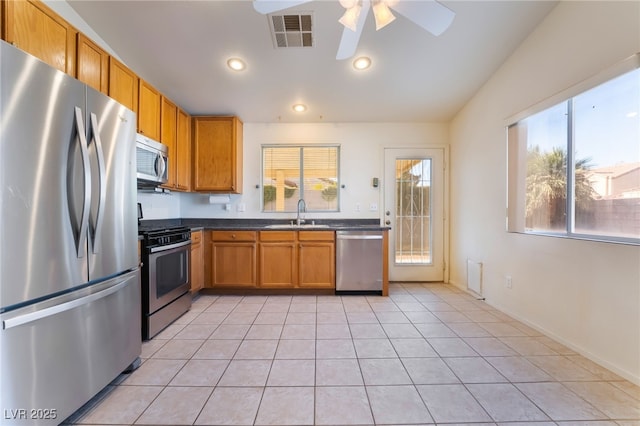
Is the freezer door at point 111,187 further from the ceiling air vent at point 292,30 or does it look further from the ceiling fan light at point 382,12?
the ceiling fan light at point 382,12

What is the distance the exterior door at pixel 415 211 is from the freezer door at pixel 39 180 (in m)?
3.47

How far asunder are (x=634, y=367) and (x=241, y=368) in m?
2.56

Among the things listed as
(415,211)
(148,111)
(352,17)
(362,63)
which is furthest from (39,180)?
(415,211)

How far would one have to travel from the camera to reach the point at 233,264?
337 centimetres

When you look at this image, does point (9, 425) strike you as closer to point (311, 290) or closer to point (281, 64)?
point (311, 290)

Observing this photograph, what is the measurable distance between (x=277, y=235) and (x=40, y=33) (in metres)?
2.56

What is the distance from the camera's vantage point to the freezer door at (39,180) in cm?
109

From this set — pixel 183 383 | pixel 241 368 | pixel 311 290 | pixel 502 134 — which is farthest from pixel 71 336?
pixel 502 134

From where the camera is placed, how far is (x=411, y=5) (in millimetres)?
1644

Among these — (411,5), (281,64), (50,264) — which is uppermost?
(281,64)

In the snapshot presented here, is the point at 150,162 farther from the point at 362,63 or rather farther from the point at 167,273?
the point at 362,63

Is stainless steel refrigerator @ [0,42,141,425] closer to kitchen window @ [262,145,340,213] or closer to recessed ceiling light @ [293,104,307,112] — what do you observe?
recessed ceiling light @ [293,104,307,112]

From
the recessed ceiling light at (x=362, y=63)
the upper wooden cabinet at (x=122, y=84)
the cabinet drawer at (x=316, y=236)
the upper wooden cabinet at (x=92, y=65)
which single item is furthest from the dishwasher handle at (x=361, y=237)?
the upper wooden cabinet at (x=92, y=65)

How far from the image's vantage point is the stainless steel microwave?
7.85 feet
